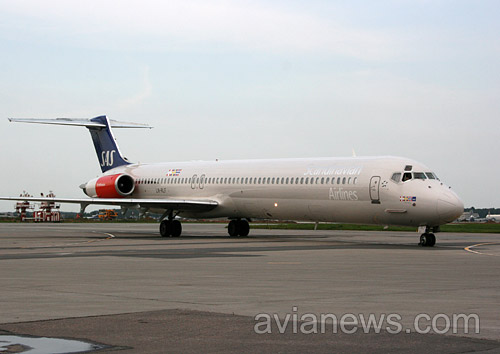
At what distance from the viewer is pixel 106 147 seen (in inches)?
1741

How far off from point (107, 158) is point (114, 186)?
3.74 m

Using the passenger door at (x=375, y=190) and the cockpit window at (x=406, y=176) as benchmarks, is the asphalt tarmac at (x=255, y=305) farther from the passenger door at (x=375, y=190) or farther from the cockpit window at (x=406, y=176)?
the passenger door at (x=375, y=190)

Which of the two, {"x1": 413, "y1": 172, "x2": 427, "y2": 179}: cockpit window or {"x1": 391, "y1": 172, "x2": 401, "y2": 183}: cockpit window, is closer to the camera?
{"x1": 413, "y1": 172, "x2": 427, "y2": 179}: cockpit window

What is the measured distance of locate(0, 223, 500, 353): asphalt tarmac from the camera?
748 centimetres

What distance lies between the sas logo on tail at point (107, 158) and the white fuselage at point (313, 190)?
387 centimetres

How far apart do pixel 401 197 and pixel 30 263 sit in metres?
14.7

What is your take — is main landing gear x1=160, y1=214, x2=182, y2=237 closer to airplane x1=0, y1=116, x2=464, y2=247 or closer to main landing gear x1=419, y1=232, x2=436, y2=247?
airplane x1=0, y1=116, x2=464, y2=247

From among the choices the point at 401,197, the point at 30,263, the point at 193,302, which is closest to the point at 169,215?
the point at 401,197

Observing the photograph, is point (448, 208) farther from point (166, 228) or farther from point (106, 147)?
point (106, 147)

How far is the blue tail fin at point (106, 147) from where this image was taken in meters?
44.0

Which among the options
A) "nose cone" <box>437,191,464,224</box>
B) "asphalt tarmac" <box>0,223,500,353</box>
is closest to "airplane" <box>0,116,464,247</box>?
"nose cone" <box>437,191,464,224</box>

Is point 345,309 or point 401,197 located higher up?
point 401,197

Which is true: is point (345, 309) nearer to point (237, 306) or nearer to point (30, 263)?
point (237, 306)

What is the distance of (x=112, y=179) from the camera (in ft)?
135
